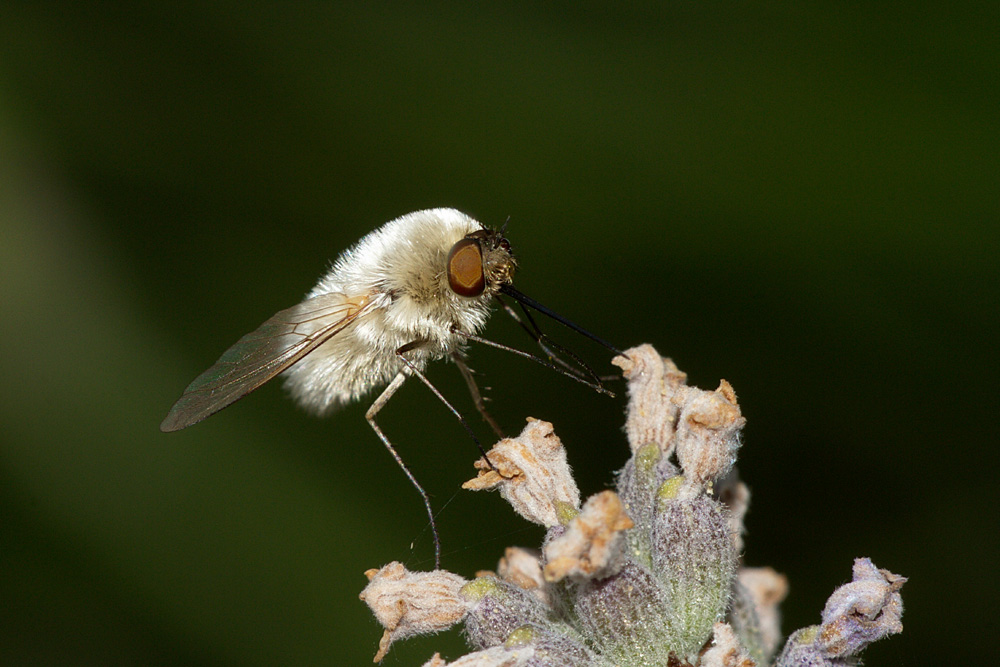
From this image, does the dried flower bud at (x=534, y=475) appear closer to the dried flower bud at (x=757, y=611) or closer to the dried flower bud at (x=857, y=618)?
the dried flower bud at (x=757, y=611)

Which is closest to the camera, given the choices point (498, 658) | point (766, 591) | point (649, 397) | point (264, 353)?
point (498, 658)

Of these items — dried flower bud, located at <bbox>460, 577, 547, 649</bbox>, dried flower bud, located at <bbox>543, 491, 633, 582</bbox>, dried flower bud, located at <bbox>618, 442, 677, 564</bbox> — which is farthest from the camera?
dried flower bud, located at <bbox>618, 442, 677, 564</bbox>

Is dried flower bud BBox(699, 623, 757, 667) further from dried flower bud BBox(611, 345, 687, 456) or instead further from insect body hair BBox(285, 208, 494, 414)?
insect body hair BBox(285, 208, 494, 414)

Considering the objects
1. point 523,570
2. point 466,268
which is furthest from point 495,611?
point 466,268

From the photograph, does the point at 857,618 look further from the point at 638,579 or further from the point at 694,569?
the point at 638,579

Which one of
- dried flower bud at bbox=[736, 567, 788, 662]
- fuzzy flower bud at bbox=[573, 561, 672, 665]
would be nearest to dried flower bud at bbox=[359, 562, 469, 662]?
fuzzy flower bud at bbox=[573, 561, 672, 665]

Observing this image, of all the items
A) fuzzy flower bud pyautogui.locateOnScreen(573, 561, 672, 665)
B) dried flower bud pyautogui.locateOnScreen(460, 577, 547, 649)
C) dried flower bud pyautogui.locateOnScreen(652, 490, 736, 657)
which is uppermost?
dried flower bud pyautogui.locateOnScreen(652, 490, 736, 657)
